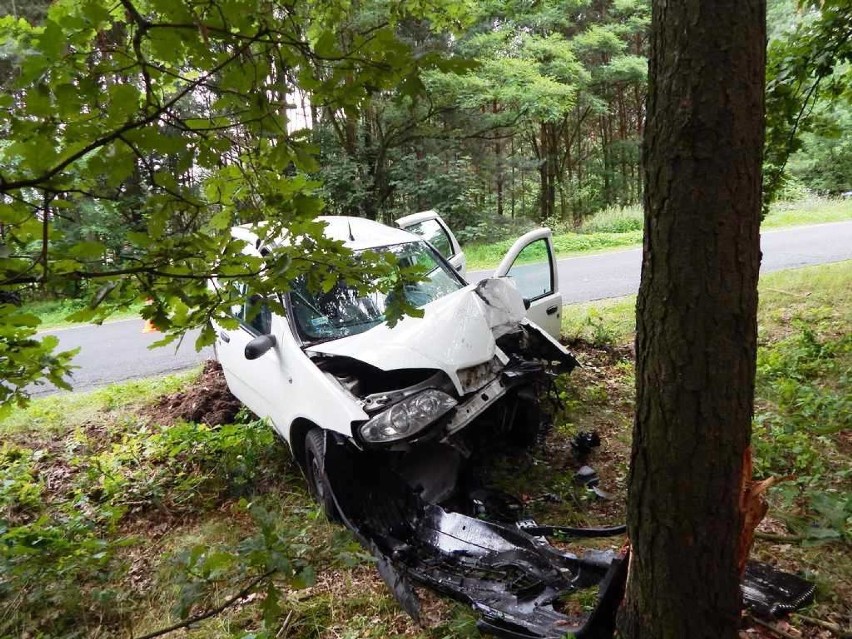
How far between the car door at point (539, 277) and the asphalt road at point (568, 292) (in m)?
4.01

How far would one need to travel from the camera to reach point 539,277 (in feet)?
18.1

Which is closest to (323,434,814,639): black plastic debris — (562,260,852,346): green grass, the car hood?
the car hood

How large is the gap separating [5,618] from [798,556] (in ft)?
13.3

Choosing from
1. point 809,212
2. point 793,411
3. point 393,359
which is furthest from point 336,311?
point 809,212

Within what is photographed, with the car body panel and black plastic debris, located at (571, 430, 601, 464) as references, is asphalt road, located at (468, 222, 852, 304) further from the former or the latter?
the car body panel

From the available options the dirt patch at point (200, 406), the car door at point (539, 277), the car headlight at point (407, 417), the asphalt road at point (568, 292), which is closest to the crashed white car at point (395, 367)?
the car headlight at point (407, 417)

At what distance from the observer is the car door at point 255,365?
4.22 meters

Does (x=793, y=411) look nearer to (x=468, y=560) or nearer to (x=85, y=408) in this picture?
(x=468, y=560)

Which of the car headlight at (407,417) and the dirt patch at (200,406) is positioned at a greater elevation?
the car headlight at (407,417)

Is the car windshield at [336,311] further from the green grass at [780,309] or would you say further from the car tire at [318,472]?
the green grass at [780,309]

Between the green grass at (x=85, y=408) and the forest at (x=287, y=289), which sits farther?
the green grass at (x=85, y=408)

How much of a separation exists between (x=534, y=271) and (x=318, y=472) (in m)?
2.90

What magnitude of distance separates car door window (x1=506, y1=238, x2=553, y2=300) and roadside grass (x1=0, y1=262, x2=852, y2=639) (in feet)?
3.25

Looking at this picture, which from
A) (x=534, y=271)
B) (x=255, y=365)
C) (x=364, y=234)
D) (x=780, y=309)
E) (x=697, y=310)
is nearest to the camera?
(x=697, y=310)
